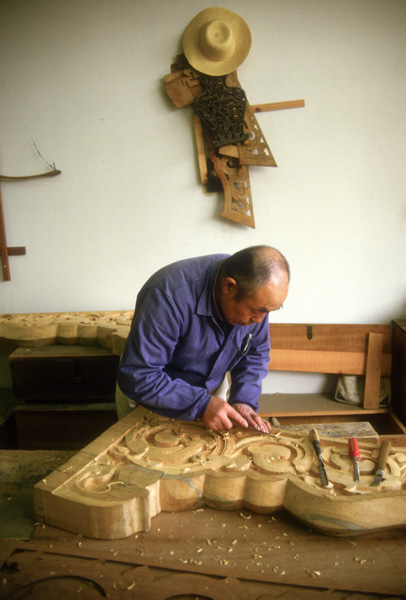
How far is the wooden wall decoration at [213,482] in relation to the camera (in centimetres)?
138

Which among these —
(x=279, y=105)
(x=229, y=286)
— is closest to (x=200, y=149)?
(x=279, y=105)

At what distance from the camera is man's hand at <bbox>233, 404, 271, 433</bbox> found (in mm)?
1878

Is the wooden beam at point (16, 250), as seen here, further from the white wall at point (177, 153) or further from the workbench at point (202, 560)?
the workbench at point (202, 560)

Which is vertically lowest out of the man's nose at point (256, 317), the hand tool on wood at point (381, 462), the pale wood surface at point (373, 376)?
the pale wood surface at point (373, 376)

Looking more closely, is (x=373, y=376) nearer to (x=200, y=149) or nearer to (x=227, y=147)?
(x=227, y=147)

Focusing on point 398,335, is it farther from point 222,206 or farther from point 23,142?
point 23,142

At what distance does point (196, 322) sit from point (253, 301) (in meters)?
0.32

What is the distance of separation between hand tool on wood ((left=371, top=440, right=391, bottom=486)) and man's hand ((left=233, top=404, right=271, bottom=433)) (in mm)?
474

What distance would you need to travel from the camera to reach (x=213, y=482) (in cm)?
154

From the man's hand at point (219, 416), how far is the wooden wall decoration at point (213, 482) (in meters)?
0.06

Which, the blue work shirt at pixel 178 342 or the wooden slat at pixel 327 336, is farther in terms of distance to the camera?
the wooden slat at pixel 327 336

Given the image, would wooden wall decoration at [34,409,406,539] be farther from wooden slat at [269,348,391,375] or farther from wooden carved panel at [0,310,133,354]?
wooden slat at [269,348,391,375]

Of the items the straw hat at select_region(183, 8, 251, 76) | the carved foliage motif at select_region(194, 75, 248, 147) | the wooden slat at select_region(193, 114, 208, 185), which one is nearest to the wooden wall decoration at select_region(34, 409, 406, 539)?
the wooden slat at select_region(193, 114, 208, 185)

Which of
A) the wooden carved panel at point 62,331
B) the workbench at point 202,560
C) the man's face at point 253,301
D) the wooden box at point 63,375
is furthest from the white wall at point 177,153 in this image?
the workbench at point 202,560
